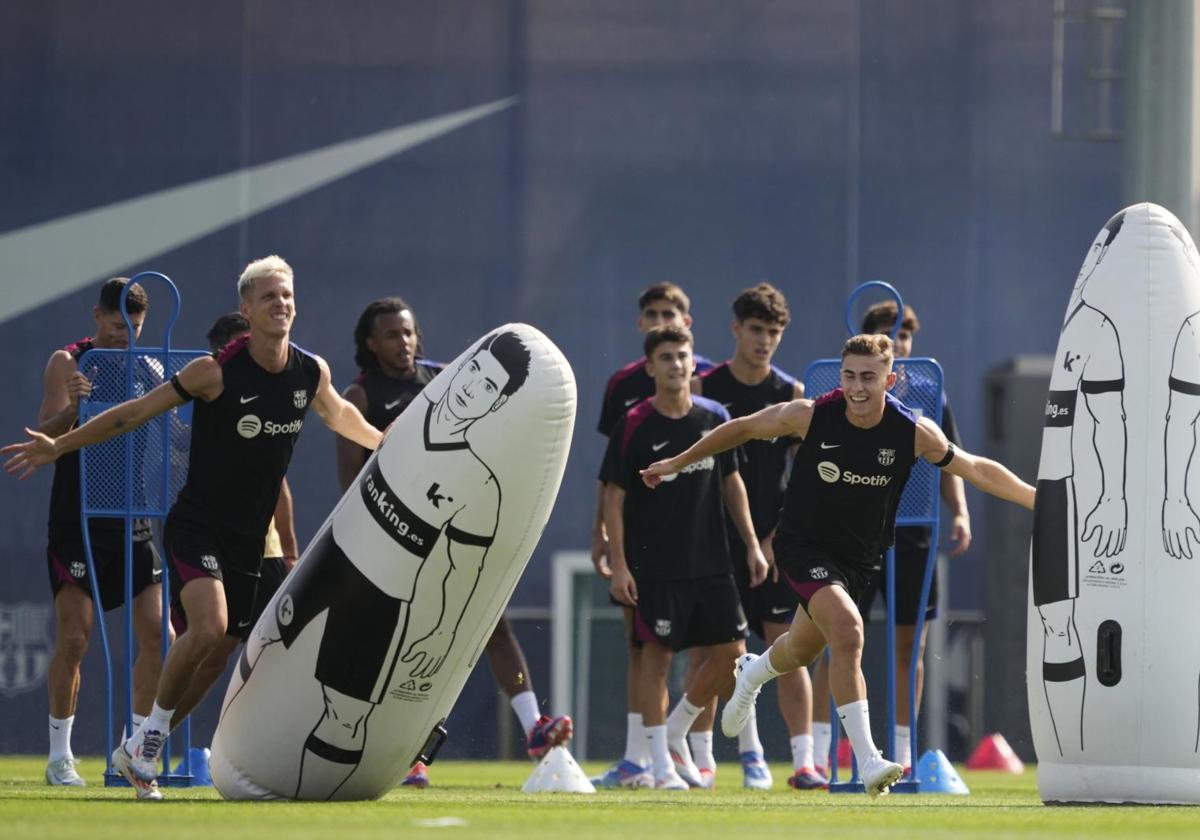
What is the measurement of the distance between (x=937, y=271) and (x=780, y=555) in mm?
4951

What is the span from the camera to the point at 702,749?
9.87 m

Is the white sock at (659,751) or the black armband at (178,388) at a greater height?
the black armband at (178,388)

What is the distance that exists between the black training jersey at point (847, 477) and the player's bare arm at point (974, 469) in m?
0.05

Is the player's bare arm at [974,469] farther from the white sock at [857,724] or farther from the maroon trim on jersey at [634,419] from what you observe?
the maroon trim on jersey at [634,419]

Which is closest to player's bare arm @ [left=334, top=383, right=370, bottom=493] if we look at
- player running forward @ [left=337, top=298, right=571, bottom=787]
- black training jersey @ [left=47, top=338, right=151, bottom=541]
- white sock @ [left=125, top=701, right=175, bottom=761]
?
player running forward @ [left=337, top=298, right=571, bottom=787]

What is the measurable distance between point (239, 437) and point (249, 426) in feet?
0.19

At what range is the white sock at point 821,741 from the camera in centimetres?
979

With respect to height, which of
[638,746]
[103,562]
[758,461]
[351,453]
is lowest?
[638,746]

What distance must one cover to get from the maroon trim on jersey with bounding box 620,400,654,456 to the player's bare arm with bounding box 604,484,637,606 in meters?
0.19

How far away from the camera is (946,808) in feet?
24.4

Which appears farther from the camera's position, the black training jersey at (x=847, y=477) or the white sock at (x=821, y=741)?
the white sock at (x=821, y=741)

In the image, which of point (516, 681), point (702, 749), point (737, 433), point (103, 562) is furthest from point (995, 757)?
point (103, 562)

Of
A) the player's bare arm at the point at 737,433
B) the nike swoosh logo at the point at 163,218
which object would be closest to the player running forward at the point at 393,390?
the player's bare arm at the point at 737,433

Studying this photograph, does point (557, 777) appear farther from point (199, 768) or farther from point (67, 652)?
point (67, 652)
